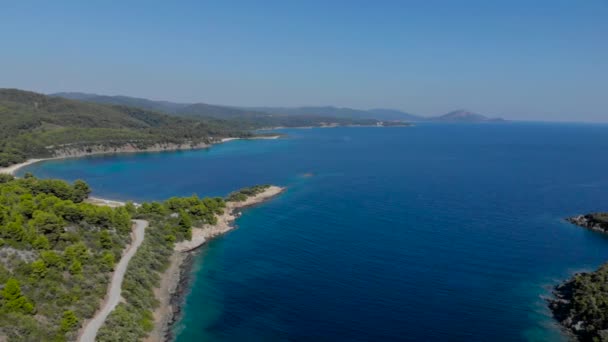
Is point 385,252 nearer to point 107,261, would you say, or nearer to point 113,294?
point 113,294

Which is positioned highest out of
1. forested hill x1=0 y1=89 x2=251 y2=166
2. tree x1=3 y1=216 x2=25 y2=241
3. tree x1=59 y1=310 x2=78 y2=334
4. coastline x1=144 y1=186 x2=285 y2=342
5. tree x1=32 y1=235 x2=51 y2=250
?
forested hill x1=0 y1=89 x2=251 y2=166

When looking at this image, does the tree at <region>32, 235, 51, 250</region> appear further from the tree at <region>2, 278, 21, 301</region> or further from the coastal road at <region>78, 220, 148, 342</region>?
the tree at <region>2, 278, 21, 301</region>

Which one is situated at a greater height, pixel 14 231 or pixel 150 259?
pixel 14 231

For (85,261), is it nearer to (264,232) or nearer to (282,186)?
(264,232)

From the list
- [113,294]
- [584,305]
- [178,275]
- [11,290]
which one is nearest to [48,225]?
[113,294]

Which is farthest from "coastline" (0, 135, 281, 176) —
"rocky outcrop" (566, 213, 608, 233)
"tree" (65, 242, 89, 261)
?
"rocky outcrop" (566, 213, 608, 233)

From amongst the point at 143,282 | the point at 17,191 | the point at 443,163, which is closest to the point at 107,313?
the point at 143,282

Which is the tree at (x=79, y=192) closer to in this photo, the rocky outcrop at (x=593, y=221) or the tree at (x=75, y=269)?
the tree at (x=75, y=269)

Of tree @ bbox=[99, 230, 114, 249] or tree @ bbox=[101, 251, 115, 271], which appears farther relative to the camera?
tree @ bbox=[99, 230, 114, 249]
